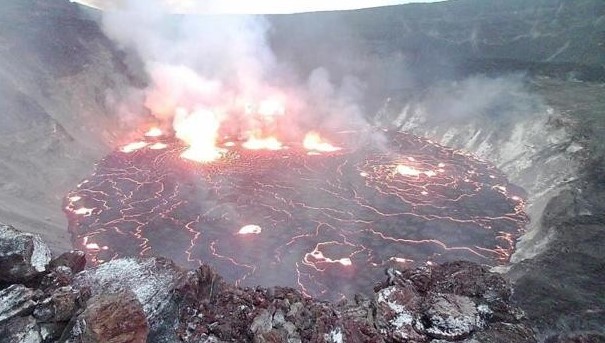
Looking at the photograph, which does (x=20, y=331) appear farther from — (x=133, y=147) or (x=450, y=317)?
(x=133, y=147)

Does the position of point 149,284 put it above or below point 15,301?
below

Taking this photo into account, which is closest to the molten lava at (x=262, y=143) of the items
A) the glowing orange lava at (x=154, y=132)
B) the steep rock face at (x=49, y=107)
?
the glowing orange lava at (x=154, y=132)

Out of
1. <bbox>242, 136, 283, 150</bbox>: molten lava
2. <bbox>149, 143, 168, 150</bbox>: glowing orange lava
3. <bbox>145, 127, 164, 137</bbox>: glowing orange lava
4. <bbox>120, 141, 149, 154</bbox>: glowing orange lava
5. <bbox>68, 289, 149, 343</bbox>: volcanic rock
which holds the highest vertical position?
<bbox>68, 289, 149, 343</bbox>: volcanic rock

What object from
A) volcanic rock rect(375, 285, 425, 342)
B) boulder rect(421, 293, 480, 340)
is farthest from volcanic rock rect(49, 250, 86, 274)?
boulder rect(421, 293, 480, 340)

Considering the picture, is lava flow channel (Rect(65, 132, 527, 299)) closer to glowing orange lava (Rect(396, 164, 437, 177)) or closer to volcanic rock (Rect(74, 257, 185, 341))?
glowing orange lava (Rect(396, 164, 437, 177))

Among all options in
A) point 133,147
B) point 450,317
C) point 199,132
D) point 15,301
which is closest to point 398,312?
point 450,317

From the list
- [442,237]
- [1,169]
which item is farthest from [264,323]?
[1,169]

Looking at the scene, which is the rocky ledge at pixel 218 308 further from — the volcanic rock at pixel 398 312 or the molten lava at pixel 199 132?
the molten lava at pixel 199 132

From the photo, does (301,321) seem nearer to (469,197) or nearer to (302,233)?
(302,233)
